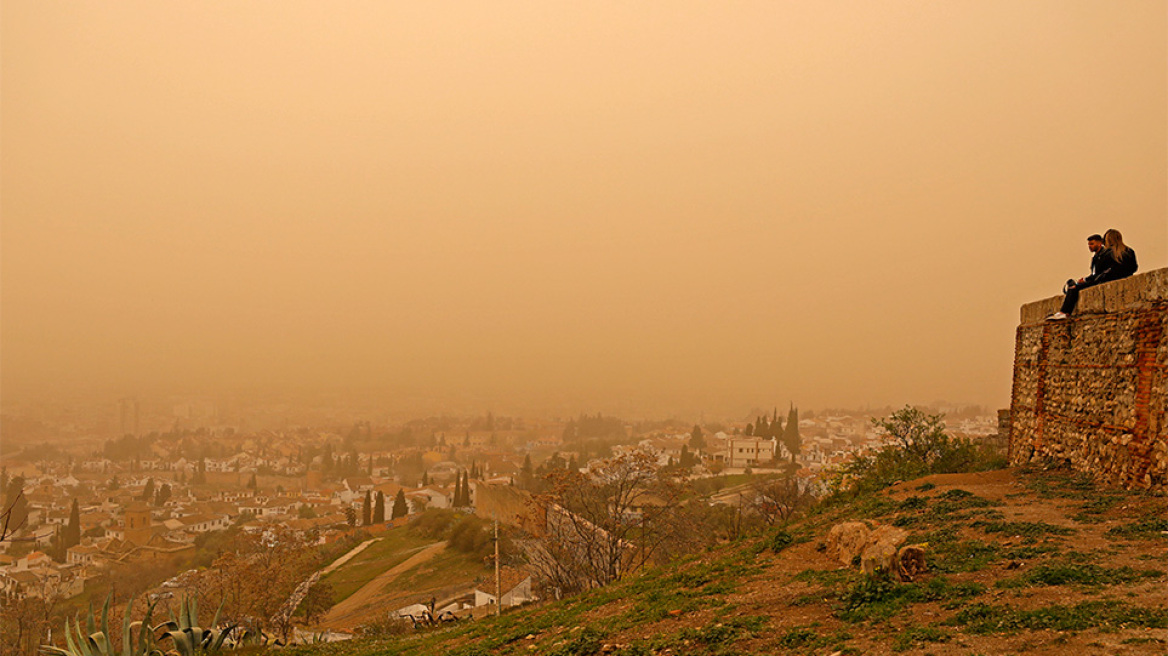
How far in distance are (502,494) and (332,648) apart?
3186cm

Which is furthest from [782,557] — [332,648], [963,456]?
[963,456]

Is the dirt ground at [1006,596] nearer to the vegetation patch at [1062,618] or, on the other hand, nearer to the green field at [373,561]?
the vegetation patch at [1062,618]

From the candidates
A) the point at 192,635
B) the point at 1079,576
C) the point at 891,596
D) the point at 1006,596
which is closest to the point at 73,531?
the point at 192,635

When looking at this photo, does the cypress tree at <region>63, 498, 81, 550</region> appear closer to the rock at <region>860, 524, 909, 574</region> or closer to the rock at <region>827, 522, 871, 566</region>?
the rock at <region>827, 522, 871, 566</region>

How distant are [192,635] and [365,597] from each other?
30006mm

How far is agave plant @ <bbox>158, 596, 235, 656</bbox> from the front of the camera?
7613mm

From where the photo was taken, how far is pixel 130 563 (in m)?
41.6

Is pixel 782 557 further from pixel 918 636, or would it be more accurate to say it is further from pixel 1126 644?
pixel 1126 644

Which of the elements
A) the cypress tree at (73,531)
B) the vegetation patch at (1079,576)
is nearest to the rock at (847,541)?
the vegetation patch at (1079,576)

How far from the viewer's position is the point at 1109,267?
10.1 m

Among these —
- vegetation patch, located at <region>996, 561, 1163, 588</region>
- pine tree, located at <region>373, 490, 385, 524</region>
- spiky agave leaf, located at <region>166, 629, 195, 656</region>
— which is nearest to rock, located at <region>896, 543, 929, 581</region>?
vegetation patch, located at <region>996, 561, 1163, 588</region>

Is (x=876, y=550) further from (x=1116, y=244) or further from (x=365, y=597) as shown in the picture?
(x=365, y=597)

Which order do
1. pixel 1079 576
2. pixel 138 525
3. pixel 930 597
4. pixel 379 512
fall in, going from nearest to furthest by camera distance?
pixel 1079 576 → pixel 930 597 → pixel 138 525 → pixel 379 512

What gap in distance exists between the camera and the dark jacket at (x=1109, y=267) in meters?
9.91
